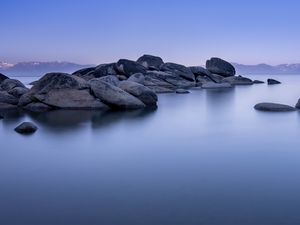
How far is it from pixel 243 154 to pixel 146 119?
6146 millimetres

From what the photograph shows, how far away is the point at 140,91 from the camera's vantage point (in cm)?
1755

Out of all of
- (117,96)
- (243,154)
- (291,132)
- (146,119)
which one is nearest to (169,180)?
(243,154)

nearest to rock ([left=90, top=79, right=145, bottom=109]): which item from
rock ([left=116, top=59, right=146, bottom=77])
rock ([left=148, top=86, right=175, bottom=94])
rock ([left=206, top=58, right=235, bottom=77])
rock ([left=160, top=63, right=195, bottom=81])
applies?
rock ([left=148, top=86, right=175, bottom=94])

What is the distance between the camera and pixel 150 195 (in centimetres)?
529

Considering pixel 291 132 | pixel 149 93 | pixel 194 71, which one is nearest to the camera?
pixel 291 132

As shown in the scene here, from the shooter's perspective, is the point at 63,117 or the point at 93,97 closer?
the point at 63,117

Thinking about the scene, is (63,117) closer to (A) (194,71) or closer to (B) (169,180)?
(B) (169,180)

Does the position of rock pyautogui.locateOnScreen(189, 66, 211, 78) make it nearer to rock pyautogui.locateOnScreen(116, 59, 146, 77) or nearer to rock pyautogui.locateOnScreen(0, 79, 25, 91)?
rock pyautogui.locateOnScreen(116, 59, 146, 77)

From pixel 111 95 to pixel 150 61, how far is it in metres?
26.4

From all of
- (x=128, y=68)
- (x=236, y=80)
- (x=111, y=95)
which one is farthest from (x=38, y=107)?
(x=236, y=80)

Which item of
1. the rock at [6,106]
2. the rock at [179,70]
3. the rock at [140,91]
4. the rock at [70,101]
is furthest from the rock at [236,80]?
the rock at [6,106]

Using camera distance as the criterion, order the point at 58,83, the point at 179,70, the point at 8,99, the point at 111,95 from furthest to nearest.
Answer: the point at 179,70
the point at 8,99
the point at 111,95
the point at 58,83

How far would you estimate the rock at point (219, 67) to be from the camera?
45781 mm

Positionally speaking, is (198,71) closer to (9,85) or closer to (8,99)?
(9,85)
